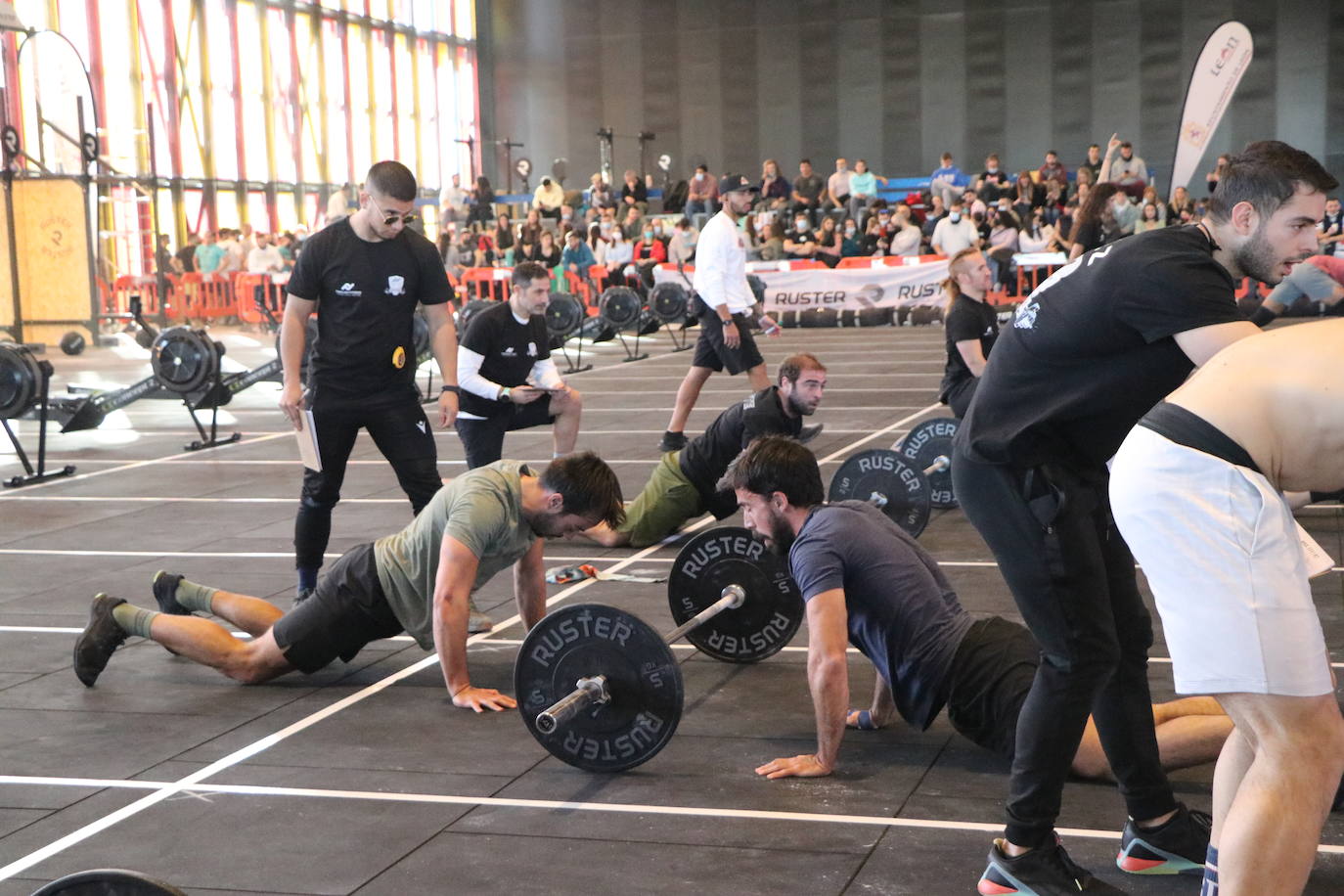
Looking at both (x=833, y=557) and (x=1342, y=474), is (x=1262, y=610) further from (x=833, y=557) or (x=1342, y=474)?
(x=833, y=557)

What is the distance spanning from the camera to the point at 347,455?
5953 mm

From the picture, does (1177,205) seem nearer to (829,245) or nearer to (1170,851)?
(829,245)

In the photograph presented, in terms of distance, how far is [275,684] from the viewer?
17.1ft

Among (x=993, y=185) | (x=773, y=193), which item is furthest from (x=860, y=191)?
(x=993, y=185)

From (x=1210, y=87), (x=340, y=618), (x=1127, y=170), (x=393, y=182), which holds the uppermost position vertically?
(x=1210, y=87)

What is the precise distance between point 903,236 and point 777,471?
17.9 metres

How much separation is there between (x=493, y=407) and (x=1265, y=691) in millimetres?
5608

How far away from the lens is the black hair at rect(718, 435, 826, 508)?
13.4 feet

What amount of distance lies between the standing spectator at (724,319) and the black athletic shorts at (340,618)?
492 centimetres

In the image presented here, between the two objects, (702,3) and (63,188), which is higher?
(702,3)

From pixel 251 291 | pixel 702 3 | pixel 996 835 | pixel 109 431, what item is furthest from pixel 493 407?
pixel 702 3

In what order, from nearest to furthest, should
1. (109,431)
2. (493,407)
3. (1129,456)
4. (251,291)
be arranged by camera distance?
1. (1129,456)
2. (493,407)
3. (109,431)
4. (251,291)

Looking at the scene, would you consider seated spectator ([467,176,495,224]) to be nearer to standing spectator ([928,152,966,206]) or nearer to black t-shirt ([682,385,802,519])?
standing spectator ([928,152,966,206])

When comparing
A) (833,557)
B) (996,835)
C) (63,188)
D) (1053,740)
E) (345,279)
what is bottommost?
(996,835)
